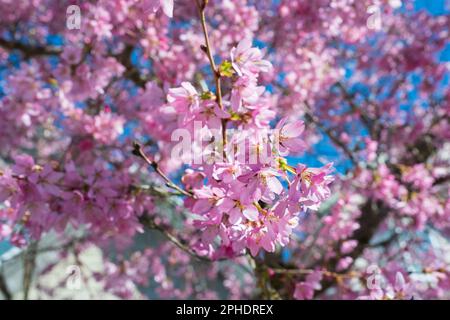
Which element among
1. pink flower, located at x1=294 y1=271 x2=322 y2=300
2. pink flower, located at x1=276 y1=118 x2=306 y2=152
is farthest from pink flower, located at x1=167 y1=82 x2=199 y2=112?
pink flower, located at x1=294 y1=271 x2=322 y2=300

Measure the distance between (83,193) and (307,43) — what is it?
3.64 metres

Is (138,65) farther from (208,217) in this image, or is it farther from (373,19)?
(208,217)

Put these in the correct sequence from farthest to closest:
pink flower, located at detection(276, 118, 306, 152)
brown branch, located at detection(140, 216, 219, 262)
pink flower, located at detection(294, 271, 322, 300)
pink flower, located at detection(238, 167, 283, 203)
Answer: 1. pink flower, located at detection(294, 271, 322, 300)
2. brown branch, located at detection(140, 216, 219, 262)
3. pink flower, located at detection(276, 118, 306, 152)
4. pink flower, located at detection(238, 167, 283, 203)

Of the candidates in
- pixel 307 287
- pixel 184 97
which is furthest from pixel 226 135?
pixel 307 287

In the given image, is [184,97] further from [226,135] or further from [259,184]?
[259,184]

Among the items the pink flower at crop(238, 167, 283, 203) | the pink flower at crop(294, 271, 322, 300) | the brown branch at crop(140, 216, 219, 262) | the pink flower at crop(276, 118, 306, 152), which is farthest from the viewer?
the pink flower at crop(294, 271, 322, 300)

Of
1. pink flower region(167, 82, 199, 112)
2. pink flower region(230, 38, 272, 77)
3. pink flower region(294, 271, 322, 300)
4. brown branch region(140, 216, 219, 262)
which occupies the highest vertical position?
pink flower region(230, 38, 272, 77)

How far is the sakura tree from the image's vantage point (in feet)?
5.35

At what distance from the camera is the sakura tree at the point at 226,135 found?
1632 mm

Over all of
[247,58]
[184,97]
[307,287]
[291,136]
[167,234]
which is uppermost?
[247,58]

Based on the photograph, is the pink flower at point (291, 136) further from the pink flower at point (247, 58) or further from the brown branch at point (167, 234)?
the brown branch at point (167, 234)

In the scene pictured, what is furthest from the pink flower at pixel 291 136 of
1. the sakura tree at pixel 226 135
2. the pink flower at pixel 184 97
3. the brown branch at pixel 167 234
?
the brown branch at pixel 167 234

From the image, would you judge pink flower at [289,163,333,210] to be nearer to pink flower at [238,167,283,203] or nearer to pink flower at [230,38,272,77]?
pink flower at [238,167,283,203]

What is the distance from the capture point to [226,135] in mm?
1707
